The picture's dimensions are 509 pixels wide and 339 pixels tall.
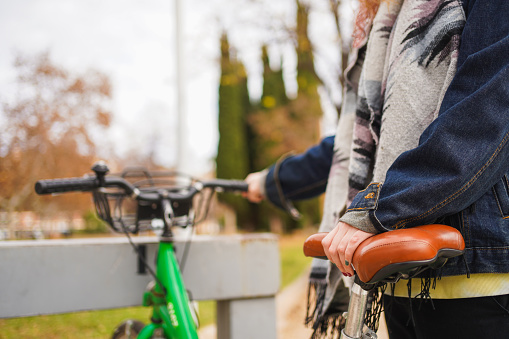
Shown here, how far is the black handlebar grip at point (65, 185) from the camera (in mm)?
1536

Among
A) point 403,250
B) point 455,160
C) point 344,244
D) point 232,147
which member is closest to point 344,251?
point 344,244

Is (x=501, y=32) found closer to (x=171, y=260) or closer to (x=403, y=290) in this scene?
(x=403, y=290)

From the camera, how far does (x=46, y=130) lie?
415 centimetres

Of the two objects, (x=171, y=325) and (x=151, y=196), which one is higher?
(x=151, y=196)

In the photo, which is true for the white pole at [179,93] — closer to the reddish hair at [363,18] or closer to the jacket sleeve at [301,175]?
the jacket sleeve at [301,175]

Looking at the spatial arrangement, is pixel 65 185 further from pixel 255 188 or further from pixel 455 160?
pixel 455 160

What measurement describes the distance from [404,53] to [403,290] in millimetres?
606

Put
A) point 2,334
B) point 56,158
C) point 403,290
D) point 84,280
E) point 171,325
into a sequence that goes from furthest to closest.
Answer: point 56,158
point 2,334
point 84,280
point 171,325
point 403,290

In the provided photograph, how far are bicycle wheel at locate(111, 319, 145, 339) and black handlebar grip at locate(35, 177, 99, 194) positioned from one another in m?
0.89

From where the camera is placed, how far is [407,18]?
1.09 meters

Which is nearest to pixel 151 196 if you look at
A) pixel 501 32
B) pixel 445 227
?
pixel 445 227

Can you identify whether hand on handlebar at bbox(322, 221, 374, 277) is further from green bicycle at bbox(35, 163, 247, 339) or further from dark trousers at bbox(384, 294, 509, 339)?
green bicycle at bbox(35, 163, 247, 339)

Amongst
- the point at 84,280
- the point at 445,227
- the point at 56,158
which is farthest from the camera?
the point at 56,158

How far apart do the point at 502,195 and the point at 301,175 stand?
0.90 metres
